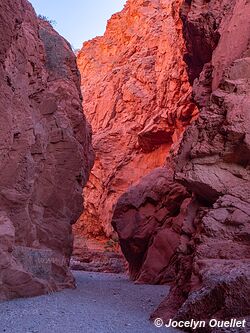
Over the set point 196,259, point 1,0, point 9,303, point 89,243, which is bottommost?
point 89,243

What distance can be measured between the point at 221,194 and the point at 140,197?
10747 mm

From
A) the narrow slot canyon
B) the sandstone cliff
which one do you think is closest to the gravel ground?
the narrow slot canyon

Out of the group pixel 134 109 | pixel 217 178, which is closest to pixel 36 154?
pixel 217 178

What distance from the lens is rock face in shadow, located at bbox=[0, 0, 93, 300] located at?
32.5ft

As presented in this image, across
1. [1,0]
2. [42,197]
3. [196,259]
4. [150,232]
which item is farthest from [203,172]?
[150,232]

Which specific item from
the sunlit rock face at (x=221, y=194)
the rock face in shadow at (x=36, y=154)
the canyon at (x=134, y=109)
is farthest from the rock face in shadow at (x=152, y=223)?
the canyon at (x=134, y=109)

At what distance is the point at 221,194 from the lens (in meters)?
8.02

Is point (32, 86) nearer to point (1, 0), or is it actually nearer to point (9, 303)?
point (1, 0)

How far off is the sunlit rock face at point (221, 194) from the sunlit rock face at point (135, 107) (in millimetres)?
15609

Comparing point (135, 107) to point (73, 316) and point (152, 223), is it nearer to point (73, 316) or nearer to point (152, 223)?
point (152, 223)

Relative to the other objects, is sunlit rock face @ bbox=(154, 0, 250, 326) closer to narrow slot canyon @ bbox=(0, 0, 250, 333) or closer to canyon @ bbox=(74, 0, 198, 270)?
narrow slot canyon @ bbox=(0, 0, 250, 333)

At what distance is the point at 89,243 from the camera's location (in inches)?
1198

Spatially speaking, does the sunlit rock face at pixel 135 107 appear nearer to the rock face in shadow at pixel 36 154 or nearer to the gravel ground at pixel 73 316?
the rock face in shadow at pixel 36 154

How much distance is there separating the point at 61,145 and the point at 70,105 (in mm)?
2517
